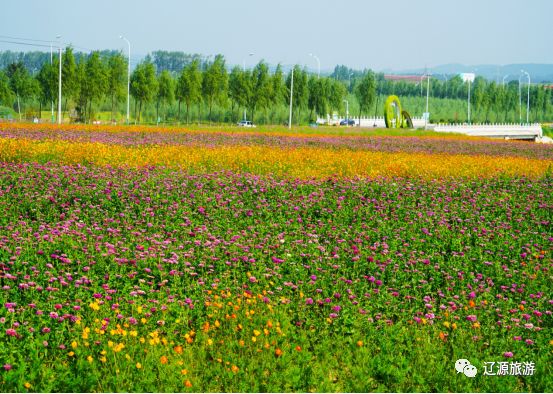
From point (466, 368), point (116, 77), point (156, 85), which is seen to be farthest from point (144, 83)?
point (466, 368)

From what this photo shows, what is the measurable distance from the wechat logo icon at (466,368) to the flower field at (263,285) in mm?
76

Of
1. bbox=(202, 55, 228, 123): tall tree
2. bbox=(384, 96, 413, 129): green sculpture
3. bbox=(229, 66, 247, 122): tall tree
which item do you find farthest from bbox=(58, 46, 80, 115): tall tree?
bbox=(384, 96, 413, 129): green sculpture

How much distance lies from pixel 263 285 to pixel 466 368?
7.49ft

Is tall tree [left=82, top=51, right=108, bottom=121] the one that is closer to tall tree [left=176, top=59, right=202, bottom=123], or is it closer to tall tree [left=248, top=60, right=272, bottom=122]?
tall tree [left=176, top=59, right=202, bottom=123]

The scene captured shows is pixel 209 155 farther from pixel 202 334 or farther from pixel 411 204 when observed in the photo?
pixel 202 334

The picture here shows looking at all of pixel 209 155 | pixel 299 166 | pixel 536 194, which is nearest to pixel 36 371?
pixel 536 194

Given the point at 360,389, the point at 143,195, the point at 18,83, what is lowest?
the point at 360,389

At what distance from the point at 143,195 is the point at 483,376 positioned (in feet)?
21.3

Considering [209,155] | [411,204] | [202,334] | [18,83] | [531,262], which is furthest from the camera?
[18,83]

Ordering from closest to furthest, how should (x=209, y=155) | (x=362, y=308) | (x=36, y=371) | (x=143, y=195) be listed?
(x=36, y=371) → (x=362, y=308) → (x=143, y=195) → (x=209, y=155)

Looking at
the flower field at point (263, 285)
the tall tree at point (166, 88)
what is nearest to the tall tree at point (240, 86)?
the tall tree at point (166, 88)

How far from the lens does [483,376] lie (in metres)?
5.20

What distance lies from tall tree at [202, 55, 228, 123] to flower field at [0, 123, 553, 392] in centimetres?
4652

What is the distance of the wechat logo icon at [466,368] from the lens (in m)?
5.21
